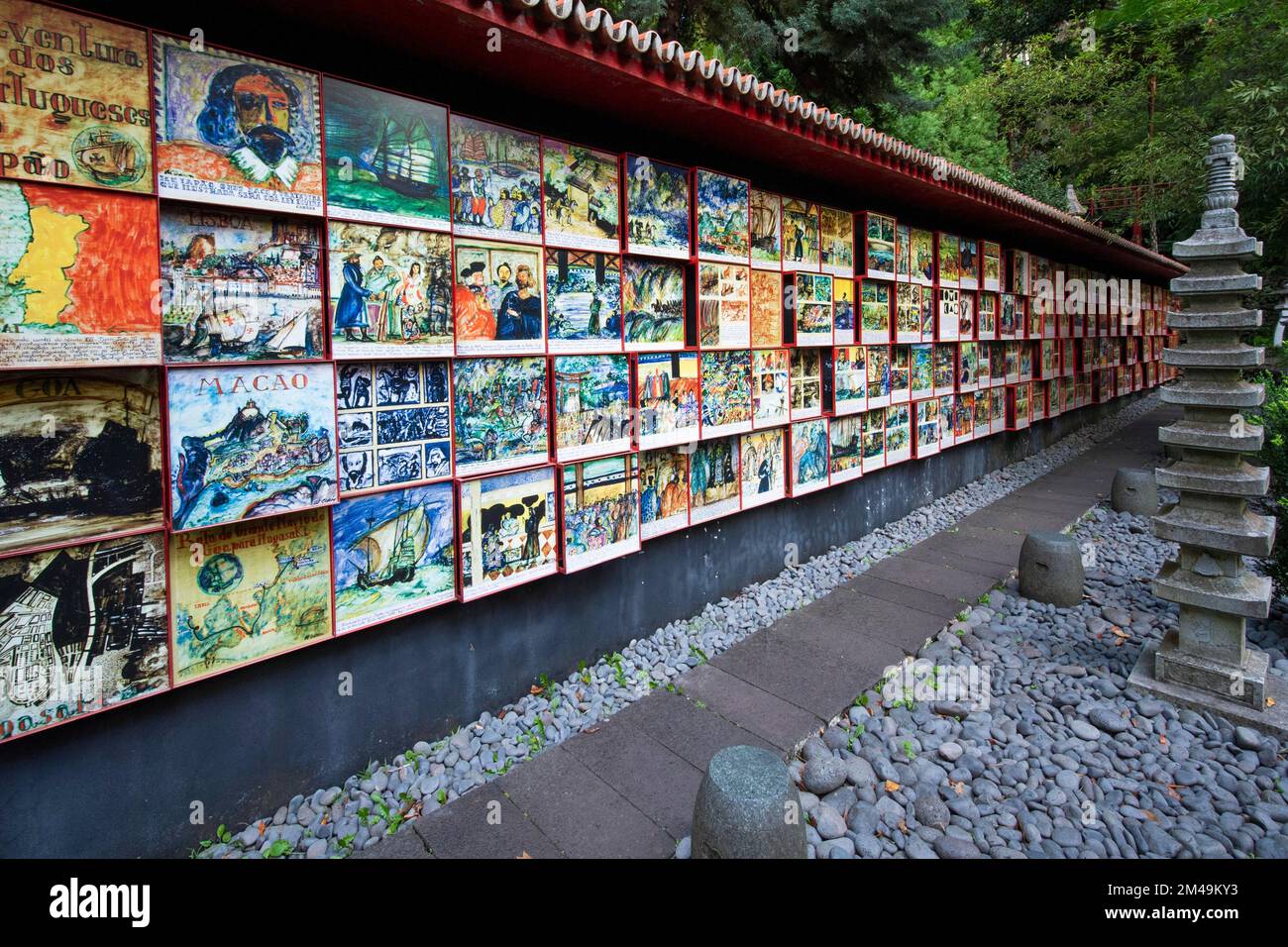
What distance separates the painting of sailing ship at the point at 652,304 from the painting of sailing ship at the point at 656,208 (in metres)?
0.12

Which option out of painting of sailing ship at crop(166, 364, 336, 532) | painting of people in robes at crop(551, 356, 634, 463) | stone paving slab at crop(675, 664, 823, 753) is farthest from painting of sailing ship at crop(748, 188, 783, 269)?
painting of sailing ship at crop(166, 364, 336, 532)

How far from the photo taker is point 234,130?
2775 mm

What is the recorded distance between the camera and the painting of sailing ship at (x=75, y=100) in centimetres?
230

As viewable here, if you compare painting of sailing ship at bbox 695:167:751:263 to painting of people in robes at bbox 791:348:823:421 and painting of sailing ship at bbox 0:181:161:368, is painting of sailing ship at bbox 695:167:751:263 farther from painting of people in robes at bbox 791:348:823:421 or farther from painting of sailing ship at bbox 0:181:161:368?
painting of sailing ship at bbox 0:181:161:368

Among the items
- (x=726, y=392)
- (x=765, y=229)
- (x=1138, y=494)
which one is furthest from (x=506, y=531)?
(x=1138, y=494)

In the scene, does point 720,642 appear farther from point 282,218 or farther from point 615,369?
point 282,218

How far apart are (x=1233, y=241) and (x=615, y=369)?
396cm

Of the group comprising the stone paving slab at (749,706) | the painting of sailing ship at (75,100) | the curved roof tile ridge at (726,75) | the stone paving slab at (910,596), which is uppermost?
the curved roof tile ridge at (726,75)

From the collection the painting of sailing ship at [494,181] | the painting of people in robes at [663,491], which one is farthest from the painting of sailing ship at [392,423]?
the painting of people in robes at [663,491]

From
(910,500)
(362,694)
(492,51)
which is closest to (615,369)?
(492,51)

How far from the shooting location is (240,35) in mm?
2861

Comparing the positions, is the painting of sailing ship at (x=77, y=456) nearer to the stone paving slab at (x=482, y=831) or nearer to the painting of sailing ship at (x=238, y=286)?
the painting of sailing ship at (x=238, y=286)

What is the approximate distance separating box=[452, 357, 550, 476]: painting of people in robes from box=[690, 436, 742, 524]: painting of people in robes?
157 centimetres

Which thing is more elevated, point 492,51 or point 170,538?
point 492,51
